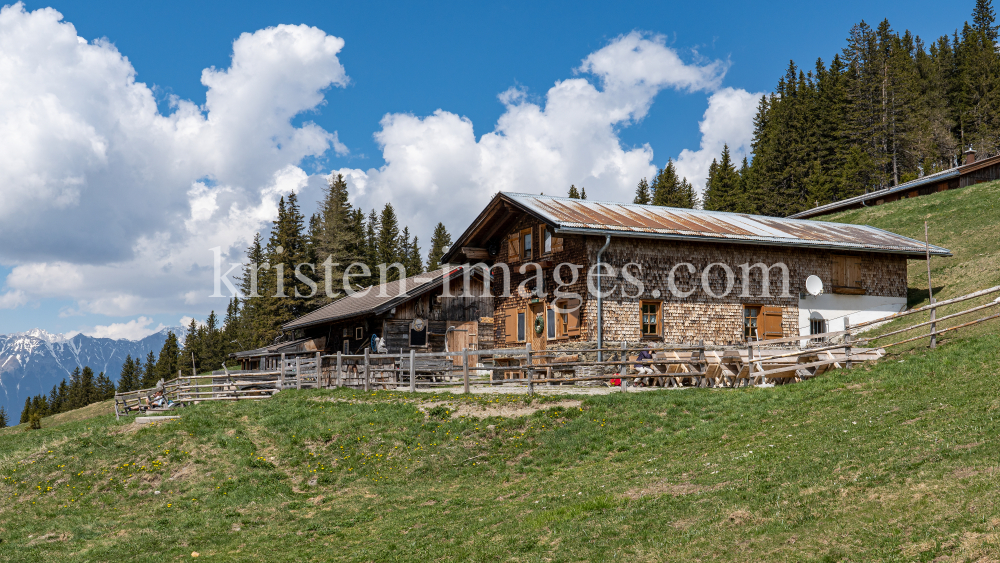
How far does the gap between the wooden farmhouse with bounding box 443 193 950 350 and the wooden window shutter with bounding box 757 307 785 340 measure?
1.6 inches

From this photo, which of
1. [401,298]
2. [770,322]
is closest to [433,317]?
[401,298]

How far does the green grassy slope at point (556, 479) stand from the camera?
26.6 ft

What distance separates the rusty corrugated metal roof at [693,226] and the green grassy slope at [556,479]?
8345mm

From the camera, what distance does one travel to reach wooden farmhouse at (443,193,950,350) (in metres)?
25.3

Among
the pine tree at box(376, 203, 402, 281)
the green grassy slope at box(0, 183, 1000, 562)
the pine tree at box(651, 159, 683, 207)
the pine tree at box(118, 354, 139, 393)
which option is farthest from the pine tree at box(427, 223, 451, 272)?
the green grassy slope at box(0, 183, 1000, 562)

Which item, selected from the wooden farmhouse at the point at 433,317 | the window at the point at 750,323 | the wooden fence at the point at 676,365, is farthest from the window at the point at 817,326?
the wooden farmhouse at the point at 433,317

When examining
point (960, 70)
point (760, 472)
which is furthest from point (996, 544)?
point (960, 70)

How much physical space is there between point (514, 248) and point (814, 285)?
11.9m

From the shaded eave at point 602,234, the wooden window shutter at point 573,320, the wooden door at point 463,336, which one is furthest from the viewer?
the wooden door at point 463,336

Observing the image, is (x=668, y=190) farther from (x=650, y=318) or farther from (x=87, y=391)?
(x=87, y=391)

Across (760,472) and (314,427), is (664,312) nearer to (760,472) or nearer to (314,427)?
(314,427)

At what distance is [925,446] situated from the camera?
9391mm

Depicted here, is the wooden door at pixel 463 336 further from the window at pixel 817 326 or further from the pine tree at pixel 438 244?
the pine tree at pixel 438 244

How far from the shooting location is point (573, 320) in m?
25.6
